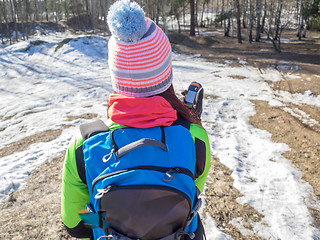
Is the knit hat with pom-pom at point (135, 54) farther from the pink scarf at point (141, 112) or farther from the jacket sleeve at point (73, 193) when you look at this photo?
the jacket sleeve at point (73, 193)

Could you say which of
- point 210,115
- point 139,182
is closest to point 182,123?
point 139,182

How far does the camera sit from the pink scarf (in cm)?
110

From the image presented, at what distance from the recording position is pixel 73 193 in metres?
1.15

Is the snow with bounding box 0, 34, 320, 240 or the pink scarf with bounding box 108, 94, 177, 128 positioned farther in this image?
the snow with bounding box 0, 34, 320, 240

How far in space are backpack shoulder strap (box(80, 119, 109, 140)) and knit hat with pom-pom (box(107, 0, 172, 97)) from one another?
21cm

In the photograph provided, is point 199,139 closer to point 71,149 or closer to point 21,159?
point 71,149

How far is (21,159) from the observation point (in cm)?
489

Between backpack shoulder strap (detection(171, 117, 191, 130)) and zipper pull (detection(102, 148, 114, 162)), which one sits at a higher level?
backpack shoulder strap (detection(171, 117, 191, 130))

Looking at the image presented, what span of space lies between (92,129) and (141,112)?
236mm

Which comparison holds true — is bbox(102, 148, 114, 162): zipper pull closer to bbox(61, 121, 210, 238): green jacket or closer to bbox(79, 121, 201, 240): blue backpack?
bbox(79, 121, 201, 240): blue backpack

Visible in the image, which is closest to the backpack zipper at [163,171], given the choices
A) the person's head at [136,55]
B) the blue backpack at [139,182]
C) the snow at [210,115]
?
the blue backpack at [139,182]

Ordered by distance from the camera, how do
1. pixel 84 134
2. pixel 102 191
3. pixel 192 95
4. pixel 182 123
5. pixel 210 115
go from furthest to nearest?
pixel 210 115 → pixel 192 95 → pixel 182 123 → pixel 84 134 → pixel 102 191

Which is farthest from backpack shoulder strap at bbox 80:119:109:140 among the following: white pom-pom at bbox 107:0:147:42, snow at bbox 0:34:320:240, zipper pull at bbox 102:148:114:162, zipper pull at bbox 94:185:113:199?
snow at bbox 0:34:320:240

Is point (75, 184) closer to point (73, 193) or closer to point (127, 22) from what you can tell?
point (73, 193)
